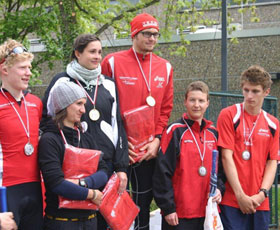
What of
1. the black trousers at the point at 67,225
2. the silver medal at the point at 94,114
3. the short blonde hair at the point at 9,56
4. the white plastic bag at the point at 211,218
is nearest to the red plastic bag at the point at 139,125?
the silver medal at the point at 94,114

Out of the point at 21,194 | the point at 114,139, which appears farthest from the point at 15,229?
the point at 114,139

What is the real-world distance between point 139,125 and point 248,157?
1190 millimetres

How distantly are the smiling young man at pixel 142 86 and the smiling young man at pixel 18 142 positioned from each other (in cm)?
107

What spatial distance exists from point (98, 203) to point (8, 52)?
1539 millimetres

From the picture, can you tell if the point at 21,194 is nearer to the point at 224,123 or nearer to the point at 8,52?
the point at 8,52

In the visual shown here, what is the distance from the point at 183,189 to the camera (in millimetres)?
4523

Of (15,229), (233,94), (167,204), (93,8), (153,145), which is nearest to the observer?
(15,229)

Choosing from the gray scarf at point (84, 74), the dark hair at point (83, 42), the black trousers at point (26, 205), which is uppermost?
the dark hair at point (83, 42)

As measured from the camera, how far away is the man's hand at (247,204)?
15.2 feet

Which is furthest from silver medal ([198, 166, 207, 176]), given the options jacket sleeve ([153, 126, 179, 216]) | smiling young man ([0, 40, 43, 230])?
smiling young man ([0, 40, 43, 230])

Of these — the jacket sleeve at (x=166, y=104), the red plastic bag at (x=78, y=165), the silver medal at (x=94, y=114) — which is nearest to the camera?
the red plastic bag at (x=78, y=165)

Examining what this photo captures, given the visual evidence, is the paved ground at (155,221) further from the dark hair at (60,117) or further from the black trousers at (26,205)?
the dark hair at (60,117)

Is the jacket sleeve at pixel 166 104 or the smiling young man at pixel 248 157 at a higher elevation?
the jacket sleeve at pixel 166 104

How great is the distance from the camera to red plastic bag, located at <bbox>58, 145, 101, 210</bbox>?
3857mm
